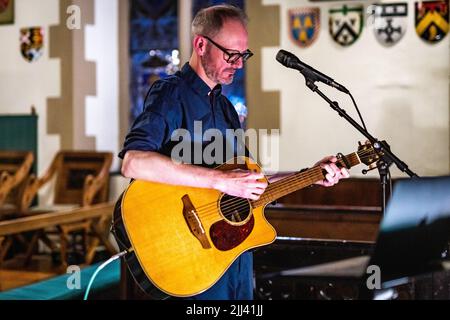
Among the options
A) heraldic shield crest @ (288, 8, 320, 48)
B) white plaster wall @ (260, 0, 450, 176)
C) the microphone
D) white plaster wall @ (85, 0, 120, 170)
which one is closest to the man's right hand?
the microphone

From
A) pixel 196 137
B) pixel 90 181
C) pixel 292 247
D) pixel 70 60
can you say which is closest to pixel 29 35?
pixel 70 60

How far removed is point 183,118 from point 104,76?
4184 mm

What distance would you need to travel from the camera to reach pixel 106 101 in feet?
20.4

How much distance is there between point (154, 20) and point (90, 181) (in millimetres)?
1620

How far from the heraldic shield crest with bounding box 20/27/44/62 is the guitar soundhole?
173 inches

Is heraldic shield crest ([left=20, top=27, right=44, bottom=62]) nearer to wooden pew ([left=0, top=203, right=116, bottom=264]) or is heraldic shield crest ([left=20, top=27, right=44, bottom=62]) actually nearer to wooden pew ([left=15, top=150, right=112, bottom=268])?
wooden pew ([left=15, top=150, right=112, bottom=268])

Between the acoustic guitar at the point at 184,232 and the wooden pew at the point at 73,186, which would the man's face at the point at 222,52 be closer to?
the acoustic guitar at the point at 184,232

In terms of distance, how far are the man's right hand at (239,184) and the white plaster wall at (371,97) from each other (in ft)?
9.93

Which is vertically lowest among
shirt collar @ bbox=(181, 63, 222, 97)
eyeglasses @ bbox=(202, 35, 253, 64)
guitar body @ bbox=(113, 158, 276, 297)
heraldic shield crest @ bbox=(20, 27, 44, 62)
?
guitar body @ bbox=(113, 158, 276, 297)

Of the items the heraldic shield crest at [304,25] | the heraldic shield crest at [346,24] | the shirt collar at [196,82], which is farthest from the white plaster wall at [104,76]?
the shirt collar at [196,82]

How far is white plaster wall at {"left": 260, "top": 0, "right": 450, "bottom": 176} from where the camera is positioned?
4.88 meters

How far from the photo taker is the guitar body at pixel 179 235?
6.84 feet

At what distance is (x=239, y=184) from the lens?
6.81 ft

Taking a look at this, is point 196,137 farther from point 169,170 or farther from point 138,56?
point 138,56
